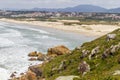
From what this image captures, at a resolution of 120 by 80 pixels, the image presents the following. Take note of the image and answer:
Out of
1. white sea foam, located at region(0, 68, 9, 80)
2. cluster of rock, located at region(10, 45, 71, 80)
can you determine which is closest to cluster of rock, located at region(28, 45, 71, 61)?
cluster of rock, located at region(10, 45, 71, 80)

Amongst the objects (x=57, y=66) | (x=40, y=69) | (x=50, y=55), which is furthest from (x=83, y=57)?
(x=50, y=55)

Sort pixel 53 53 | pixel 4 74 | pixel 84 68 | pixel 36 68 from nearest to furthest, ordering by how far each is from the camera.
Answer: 1. pixel 84 68
2. pixel 36 68
3. pixel 4 74
4. pixel 53 53

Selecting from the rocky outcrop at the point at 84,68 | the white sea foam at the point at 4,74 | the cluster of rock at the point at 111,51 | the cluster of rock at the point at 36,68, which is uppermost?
the cluster of rock at the point at 111,51

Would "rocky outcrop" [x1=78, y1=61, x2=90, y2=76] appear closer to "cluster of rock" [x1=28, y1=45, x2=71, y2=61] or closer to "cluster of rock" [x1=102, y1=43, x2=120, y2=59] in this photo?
"cluster of rock" [x1=102, y1=43, x2=120, y2=59]

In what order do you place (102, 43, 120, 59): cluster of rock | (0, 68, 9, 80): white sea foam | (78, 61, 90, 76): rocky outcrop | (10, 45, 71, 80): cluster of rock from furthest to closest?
(0, 68, 9, 80): white sea foam → (10, 45, 71, 80): cluster of rock → (102, 43, 120, 59): cluster of rock → (78, 61, 90, 76): rocky outcrop

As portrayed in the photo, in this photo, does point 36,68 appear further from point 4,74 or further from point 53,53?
point 53,53

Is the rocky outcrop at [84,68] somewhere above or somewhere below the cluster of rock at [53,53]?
above

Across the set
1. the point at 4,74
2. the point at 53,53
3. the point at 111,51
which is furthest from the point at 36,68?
the point at 53,53

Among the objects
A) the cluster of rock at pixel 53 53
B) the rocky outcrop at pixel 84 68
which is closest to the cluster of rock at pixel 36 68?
Answer: the cluster of rock at pixel 53 53

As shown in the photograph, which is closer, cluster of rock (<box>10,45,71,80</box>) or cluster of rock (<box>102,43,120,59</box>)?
cluster of rock (<box>102,43,120,59</box>)

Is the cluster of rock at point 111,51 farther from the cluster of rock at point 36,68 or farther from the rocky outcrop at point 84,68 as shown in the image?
the cluster of rock at point 36,68

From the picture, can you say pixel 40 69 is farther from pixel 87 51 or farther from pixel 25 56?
pixel 25 56
